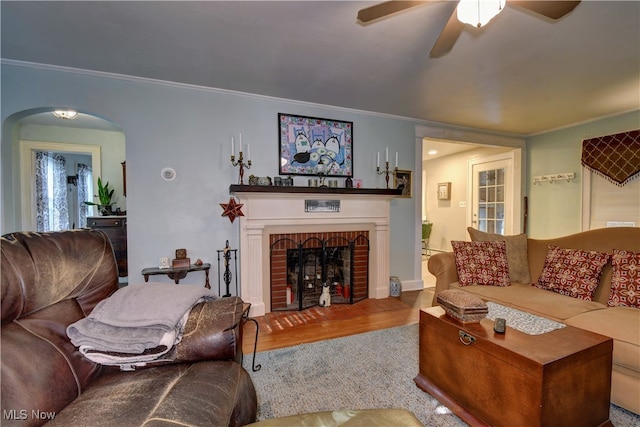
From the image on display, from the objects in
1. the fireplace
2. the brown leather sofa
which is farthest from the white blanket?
the fireplace

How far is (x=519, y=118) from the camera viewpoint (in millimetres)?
3889

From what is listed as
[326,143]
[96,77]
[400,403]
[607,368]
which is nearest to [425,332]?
[400,403]

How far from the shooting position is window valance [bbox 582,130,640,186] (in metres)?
3.55

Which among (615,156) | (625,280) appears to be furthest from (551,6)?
(615,156)

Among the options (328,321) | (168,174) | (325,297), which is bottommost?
(328,321)

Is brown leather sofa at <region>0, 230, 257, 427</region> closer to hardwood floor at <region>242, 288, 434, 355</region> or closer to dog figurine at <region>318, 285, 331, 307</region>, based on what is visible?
hardwood floor at <region>242, 288, 434, 355</region>

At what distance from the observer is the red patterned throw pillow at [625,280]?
1916 millimetres

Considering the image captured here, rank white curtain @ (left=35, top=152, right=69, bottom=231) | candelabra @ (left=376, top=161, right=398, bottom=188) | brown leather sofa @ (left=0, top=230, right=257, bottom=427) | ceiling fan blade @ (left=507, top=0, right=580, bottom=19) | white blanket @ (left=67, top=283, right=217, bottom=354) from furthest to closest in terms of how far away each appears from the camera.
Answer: white curtain @ (left=35, top=152, right=69, bottom=231) → candelabra @ (left=376, top=161, right=398, bottom=188) → ceiling fan blade @ (left=507, top=0, right=580, bottom=19) → white blanket @ (left=67, top=283, right=217, bottom=354) → brown leather sofa @ (left=0, top=230, right=257, bottom=427)

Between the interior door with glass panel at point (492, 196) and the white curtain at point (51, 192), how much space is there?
773 centimetres

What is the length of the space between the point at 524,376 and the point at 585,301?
4.54ft

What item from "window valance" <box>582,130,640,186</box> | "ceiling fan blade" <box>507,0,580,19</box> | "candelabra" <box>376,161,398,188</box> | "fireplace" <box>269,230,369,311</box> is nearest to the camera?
"ceiling fan blade" <box>507,0,580,19</box>

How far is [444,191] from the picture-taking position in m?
6.43

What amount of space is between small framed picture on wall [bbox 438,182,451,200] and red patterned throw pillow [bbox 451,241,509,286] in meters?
3.88

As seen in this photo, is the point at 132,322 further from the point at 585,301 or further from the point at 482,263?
the point at 585,301
